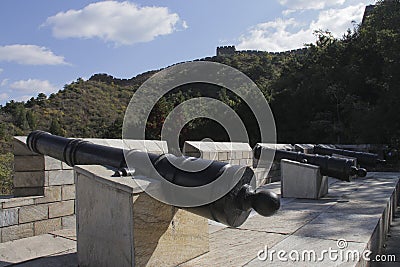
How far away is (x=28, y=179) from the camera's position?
391cm

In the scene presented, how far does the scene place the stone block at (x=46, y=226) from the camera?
3764 millimetres

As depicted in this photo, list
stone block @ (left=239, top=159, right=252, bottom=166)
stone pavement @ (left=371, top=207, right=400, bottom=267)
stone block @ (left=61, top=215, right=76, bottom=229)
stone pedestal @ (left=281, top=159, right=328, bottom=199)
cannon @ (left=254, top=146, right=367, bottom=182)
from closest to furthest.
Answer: stone pavement @ (left=371, top=207, right=400, bottom=267) < stone block @ (left=61, top=215, right=76, bottom=229) < cannon @ (left=254, top=146, right=367, bottom=182) < stone pedestal @ (left=281, top=159, right=328, bottom=199) < stone block @ (left=239, top=159, right=252, bottom=166)

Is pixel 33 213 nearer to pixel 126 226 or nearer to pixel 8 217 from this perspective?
pixel 8 217

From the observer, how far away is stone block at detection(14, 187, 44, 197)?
3896 millimetres

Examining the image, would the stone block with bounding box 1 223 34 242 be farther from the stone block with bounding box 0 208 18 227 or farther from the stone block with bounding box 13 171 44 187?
the stone block with bounding box 13 171 44 187

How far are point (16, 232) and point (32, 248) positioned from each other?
1.45 feet

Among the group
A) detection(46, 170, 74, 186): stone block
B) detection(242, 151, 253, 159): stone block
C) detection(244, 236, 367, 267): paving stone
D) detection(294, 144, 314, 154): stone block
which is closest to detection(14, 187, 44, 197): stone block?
detection(46, 170, 74, 186): stone block

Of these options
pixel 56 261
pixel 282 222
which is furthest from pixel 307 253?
pixel 56 261

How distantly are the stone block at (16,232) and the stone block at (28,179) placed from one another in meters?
0.43

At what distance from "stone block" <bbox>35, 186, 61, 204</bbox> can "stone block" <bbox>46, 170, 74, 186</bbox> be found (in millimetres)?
54

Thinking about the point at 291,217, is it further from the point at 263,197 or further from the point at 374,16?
the point at 374,16

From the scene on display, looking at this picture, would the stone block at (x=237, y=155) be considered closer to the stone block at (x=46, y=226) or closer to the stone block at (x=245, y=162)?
the stone block at (x=245, y=162)

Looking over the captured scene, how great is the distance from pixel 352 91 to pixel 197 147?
613 inches

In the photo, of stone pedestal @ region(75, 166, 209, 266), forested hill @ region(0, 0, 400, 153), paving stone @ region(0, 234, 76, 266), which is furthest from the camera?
forested hill @ region(0, 0, 400, 153)
